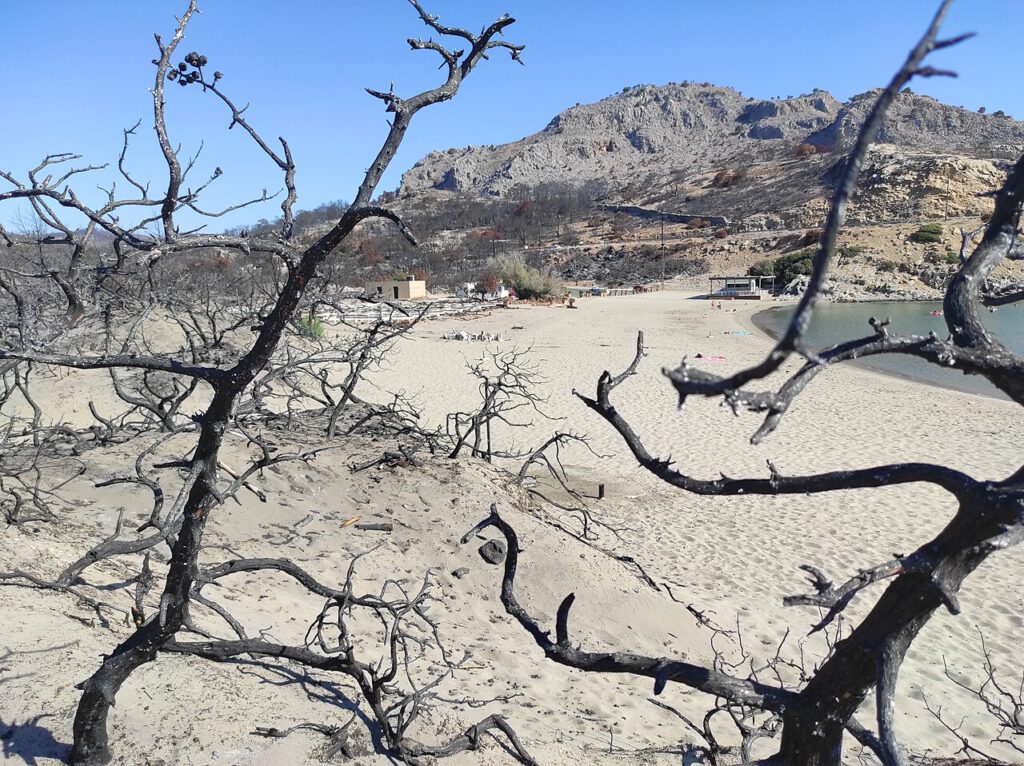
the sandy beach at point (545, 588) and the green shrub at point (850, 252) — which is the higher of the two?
the green shrub at point (850, 252)

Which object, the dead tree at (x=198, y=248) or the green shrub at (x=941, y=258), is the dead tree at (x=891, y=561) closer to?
the dead tree at (x=198, y=248)

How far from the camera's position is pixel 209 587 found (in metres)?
4.38

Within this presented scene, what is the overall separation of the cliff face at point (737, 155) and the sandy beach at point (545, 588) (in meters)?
33.1

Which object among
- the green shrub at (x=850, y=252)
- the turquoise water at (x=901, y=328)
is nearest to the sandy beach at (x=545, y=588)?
the turquoise water at (x=901, y=328)

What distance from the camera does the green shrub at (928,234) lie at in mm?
46344

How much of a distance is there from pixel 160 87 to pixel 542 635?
1944 mm

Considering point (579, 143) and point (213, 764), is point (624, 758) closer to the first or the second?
point (213, 764)

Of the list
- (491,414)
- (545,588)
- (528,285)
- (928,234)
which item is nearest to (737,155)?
(928,234)

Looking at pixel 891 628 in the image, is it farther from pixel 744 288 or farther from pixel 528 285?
pixel 744 288

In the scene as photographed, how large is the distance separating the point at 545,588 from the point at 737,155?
330 feet

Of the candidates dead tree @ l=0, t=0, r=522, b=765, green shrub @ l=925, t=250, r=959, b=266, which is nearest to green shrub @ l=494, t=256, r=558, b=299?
green shrub @ l=925, t=250, r=959, b=266

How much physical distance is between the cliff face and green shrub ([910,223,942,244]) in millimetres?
4378

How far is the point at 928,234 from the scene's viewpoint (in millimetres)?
46438

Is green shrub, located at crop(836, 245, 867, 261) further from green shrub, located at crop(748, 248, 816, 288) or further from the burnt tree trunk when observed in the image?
the burnt tree trunk
